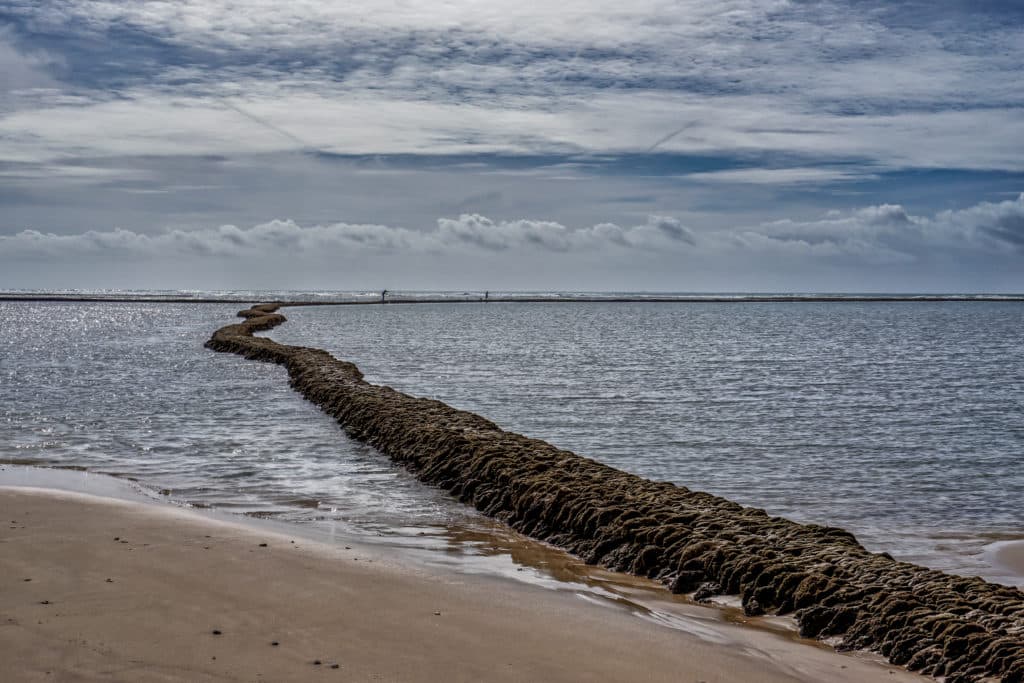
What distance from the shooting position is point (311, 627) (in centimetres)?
822

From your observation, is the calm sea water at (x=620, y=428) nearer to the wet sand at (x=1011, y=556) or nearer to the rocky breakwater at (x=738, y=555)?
the wet sand at (x=1011, y=556)

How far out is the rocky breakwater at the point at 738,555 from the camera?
26.4ft

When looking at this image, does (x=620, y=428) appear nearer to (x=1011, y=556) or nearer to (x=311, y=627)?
(x=1011, y=556)

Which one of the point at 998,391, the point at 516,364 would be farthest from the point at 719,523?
the point at 516,364

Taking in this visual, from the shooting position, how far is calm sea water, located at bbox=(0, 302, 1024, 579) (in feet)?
46.9

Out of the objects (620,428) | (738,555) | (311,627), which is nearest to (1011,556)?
(738,555)

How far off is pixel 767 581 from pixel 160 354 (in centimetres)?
4179

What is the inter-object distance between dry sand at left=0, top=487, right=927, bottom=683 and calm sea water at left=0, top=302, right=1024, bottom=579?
282cm

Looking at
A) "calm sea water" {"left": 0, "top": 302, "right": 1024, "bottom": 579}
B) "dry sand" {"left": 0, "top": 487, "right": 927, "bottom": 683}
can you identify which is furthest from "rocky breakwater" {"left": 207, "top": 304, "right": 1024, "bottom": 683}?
"calm sea water" {"left": 0, "top": 302, "right": 1024, "bottom": 579}

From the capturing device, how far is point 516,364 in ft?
141

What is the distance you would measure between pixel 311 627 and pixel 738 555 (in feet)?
14.8

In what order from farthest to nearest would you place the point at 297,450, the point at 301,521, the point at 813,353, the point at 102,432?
the point at 813,353 → the point at 102,432 → the point at 297,450 → the point at 301,521

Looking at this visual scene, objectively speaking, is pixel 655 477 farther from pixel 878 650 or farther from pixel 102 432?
pixel 102 432

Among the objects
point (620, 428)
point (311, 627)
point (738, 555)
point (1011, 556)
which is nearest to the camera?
point (311, 627)
